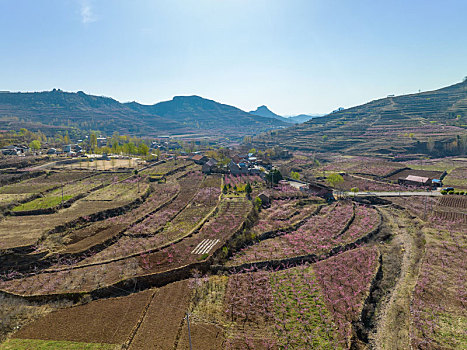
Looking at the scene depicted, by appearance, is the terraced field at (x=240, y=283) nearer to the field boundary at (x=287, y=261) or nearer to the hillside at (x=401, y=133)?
the field boundary at (x=287, y=261)

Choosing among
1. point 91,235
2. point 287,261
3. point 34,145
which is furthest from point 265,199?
point 34,145

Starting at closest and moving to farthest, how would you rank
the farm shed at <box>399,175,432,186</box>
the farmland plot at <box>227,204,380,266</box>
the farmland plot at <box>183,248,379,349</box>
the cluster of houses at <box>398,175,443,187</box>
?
the farmland plot at <box>183,248,379,349</box> → the farmland plot at <box>227,204,380,266</box> → the cluster of houses at <box>398,175,443,187</box> → the farm shed at <box>399,175,432,186</box>

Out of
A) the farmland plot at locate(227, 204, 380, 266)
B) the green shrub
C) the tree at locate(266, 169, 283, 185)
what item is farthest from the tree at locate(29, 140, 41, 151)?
the farmland plot at locate(227, 204, 380, 266)

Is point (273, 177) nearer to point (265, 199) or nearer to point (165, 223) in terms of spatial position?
point (265, 199)

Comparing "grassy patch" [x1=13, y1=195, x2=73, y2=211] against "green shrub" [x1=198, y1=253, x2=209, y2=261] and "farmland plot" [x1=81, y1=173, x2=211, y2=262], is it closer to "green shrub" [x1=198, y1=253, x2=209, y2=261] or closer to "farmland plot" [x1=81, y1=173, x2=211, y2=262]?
"farmland plot" [x1=81, y1=173, x2=211, y2=262]

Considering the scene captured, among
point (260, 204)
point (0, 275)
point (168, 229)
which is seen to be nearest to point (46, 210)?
point (0, 275)
